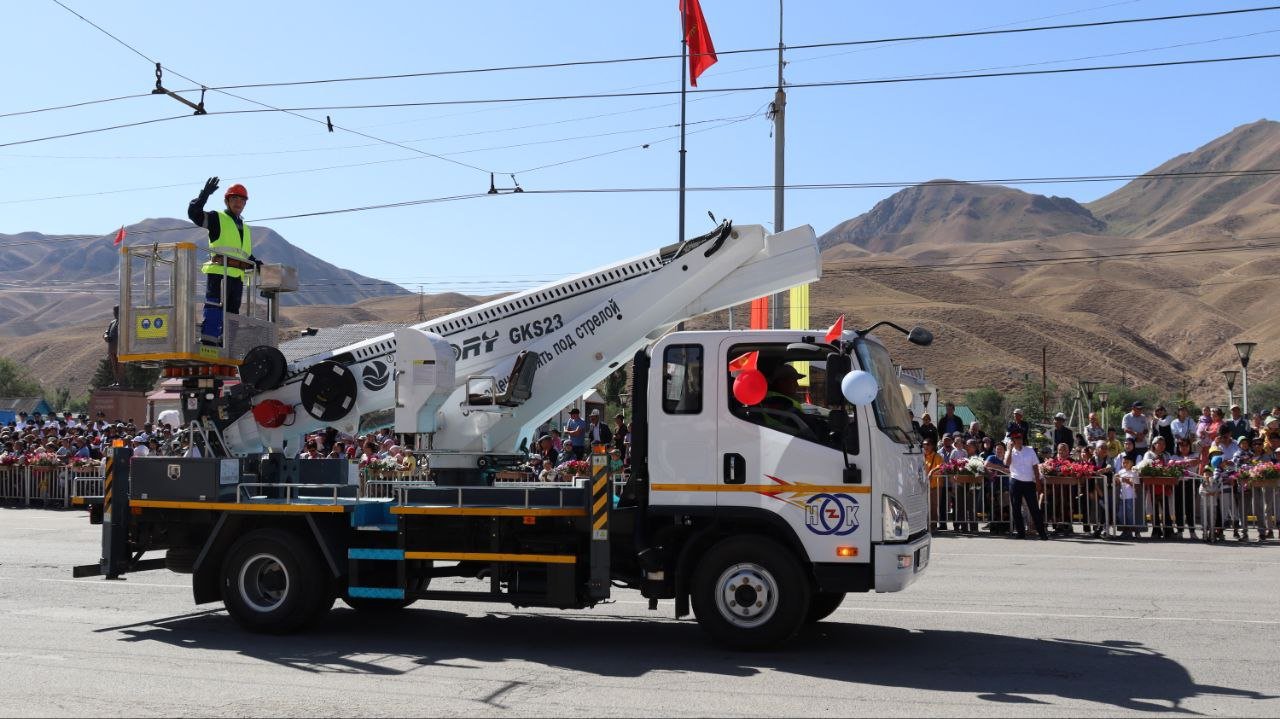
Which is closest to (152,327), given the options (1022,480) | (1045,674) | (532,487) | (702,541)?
(532,487)

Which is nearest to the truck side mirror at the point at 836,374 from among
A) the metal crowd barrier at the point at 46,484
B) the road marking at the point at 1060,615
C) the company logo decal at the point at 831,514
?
the company logo decal at the point at 831,514

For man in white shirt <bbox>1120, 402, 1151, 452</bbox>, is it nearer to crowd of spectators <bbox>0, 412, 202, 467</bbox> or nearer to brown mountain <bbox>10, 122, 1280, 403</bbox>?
crowd of spectators <bbox>0, 412, 202, 467</bbox>

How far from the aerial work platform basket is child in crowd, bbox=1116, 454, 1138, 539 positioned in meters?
14.3

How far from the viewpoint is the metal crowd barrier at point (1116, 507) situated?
17797 mm

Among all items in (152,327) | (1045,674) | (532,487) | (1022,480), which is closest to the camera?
(1045,674)

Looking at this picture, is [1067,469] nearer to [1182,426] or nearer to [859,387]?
[1182,426]

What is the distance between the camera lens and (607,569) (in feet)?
28.6

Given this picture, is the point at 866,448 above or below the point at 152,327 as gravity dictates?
below

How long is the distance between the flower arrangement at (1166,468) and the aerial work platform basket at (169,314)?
14.4 meters

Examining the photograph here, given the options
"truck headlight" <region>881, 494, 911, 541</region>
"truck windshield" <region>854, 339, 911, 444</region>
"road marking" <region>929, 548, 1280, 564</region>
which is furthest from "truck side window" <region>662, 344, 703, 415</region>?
"road marking" <region>929, 548, 1280, 564</region>

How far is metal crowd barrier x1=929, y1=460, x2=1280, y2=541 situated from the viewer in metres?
17.8

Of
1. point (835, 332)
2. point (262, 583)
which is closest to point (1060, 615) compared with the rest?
point (835, 332)

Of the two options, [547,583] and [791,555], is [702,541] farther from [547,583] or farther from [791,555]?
[547,583]

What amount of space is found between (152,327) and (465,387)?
9.29 feet
